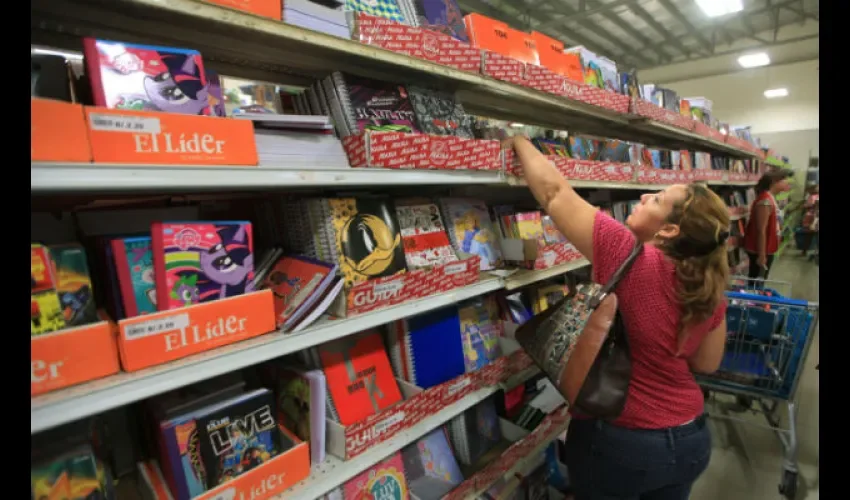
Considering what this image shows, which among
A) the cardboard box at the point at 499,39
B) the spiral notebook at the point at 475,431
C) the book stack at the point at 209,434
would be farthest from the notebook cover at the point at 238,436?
the cardboard box at the point at 499,39

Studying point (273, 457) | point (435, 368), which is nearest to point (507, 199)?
point (435, 368)

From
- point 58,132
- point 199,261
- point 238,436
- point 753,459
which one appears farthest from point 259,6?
point 753,459

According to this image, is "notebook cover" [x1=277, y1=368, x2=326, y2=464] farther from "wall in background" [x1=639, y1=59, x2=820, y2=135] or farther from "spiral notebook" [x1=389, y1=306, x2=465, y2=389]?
"wall in background" [x1=639, y1=59, x2=820, y2=135]

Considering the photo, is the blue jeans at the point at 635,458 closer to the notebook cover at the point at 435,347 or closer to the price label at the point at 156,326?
the notebook cover at the point at 435,347

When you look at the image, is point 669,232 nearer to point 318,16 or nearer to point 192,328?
point 318,16

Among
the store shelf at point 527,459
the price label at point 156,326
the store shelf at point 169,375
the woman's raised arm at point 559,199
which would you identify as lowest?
the store shelf at point 527,459

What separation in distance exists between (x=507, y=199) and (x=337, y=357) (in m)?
1.61

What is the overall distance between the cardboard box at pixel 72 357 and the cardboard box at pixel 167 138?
341 millimetres

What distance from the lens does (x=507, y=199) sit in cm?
267

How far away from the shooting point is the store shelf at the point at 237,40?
0.99m

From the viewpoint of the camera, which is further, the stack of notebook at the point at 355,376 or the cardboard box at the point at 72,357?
the stack of notebook at the point at 355,376

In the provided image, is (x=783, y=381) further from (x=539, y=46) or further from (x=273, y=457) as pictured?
(x=273, y=457)

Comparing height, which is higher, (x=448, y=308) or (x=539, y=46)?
(x=539, y=46)
